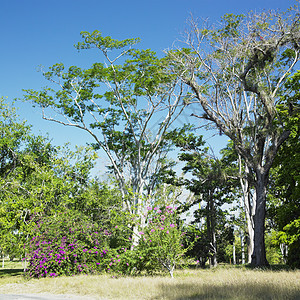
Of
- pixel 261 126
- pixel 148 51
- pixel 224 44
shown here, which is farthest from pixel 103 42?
pixel 261 126

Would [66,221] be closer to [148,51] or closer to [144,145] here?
[144,145]

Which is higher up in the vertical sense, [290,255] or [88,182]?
[88,182]

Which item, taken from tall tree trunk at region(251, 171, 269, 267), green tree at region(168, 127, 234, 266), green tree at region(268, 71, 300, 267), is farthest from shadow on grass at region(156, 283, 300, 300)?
green tree at region(168, 127, 234, 266)

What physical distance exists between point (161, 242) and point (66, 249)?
16.3ft

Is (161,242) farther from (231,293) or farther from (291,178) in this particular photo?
(291,178)

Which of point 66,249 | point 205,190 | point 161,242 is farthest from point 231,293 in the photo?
point 205,190

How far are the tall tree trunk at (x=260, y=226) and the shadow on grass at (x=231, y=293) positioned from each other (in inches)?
337

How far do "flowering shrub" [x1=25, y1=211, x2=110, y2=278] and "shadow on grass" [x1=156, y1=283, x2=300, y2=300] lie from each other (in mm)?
7483

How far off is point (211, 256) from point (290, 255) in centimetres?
1249

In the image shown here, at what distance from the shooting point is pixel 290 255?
14.1 metres

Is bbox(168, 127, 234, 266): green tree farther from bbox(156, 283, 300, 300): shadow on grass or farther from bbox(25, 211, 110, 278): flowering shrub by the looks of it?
bbox(156, 283, 300, 300): shadow on grass

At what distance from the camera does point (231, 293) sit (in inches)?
269

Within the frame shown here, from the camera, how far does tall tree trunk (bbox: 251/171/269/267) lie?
15695mm

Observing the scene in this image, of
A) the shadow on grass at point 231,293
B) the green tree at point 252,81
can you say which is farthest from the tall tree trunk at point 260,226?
the shadow on grass at point 231,293
